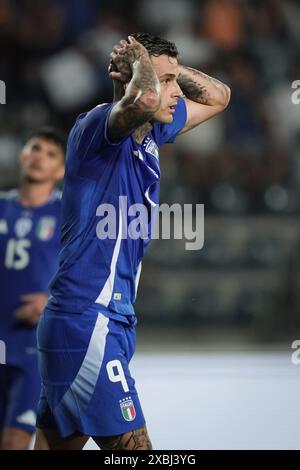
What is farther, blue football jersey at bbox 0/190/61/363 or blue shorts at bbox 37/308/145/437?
blue football jersey at bbox 0/190/61/363

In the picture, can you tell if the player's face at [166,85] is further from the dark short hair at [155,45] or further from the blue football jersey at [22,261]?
the blue football jersey at [22,261]

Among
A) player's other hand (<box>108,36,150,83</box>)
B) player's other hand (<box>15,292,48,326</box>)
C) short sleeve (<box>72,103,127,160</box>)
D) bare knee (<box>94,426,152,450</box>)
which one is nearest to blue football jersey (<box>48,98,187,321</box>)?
short sleeve (<box>72,103,127,160</box>)

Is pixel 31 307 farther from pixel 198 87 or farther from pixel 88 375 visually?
pixel 88 375

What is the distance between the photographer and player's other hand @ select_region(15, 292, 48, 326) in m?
5.25

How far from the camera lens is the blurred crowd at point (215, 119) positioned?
9.13m

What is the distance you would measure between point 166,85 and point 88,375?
106 cm

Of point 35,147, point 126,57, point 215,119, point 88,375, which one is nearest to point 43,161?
point 35,147

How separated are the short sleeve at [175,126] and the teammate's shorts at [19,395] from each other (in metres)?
1.77

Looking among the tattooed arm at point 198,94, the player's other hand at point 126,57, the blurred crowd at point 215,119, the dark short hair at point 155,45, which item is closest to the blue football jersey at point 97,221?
the player's other hand at point 126,57

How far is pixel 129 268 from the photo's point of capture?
3574mm

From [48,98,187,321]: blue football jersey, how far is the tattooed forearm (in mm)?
661

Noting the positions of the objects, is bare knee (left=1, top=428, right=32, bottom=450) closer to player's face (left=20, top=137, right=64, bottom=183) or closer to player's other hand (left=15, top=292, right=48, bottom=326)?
player's other hand (left=15, top=292, right=48, bottom=326)

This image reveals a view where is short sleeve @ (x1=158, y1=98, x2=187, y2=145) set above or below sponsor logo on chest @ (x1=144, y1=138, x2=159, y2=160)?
above

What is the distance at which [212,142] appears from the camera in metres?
9.88
